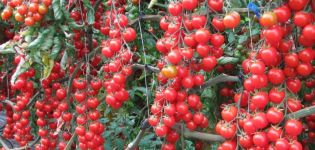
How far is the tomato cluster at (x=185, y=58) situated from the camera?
1147 mm

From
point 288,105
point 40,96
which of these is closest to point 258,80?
point 288,105

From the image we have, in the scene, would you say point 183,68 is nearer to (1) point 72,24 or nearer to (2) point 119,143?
(1) point 72,24

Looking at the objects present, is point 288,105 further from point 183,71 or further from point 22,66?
point 22,66

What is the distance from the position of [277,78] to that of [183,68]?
256mm

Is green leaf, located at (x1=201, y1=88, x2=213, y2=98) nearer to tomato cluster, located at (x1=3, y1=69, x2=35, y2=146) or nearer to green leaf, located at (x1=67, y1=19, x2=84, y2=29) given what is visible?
green leaf, located at (x1=67, y1=19, x2=84, y2=29)

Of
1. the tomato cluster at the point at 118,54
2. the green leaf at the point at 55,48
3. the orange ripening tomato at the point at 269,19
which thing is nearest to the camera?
the orange ripening tomato at the point at 269,19

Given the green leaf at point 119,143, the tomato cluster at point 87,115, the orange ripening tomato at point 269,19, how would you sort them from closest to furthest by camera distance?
the orange ripening tomato at point 269,19, the tomato cluster at point 87,115, the green leaf at point 119,143

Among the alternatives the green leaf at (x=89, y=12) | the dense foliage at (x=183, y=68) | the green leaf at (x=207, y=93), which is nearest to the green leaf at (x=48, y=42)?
the dense foliage at (x=183, y=68)

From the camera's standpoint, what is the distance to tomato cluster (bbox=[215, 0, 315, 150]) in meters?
0.99

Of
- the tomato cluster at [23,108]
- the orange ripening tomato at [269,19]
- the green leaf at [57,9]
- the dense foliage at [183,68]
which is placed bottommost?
the tomato cluster at [23,108]

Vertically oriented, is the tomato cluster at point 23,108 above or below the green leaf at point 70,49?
below

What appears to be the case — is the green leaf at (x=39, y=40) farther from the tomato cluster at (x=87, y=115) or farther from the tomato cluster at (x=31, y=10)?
the tomato cluster at (x=87, y=115)

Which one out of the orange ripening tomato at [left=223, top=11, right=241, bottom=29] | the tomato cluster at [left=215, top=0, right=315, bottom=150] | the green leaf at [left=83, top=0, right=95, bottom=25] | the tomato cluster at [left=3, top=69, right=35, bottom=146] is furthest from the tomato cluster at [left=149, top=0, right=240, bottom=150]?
the tomato cluster at [left=3, top=69, right=35, bottom=146]

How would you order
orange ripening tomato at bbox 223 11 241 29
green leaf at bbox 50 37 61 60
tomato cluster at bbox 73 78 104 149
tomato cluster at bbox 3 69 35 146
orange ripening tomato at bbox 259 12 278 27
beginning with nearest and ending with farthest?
orange ripening tomato at bbox 259 12 278 27 < orange ripening tomato at bbox 223 11 241 29 < green leaf at bbox 50 37 61 60 < tomato cluster at bbox 73 78 104 149 < tomato cluster at bbox 3 69 35 146
